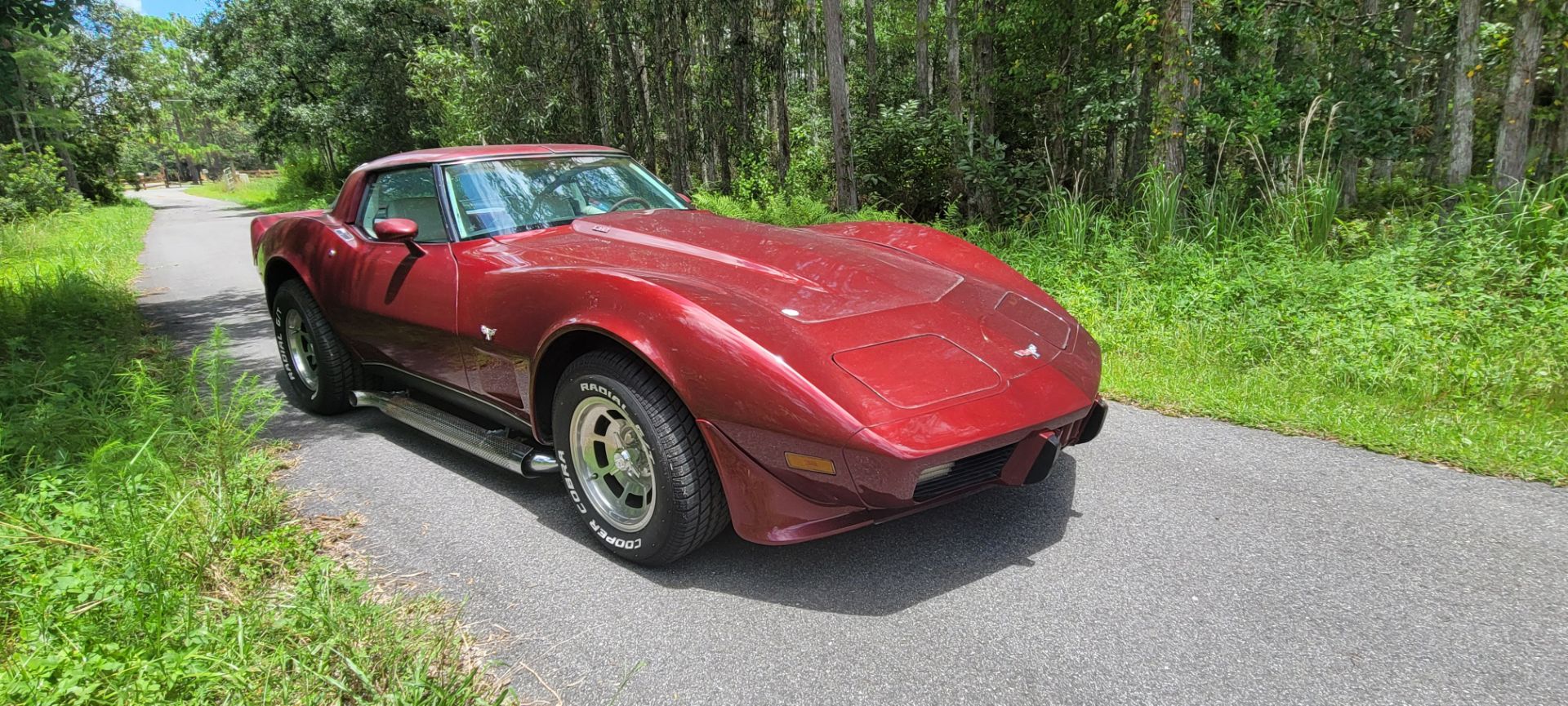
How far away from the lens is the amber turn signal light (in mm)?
2184

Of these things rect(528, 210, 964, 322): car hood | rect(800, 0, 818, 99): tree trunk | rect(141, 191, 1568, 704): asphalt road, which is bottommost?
rect(141, 191, 1568, 704): asphalt road

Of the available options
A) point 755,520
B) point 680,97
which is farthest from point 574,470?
point 680,97

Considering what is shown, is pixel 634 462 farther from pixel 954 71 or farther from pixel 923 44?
pixel 923 44

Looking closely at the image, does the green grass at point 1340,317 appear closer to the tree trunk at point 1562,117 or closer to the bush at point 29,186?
the tree trunk at point 1562,117

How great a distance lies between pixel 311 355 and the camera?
4543mm

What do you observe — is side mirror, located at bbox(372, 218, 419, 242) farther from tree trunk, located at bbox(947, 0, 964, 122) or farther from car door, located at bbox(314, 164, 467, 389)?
tree trunk, located at bbox(947, 0, 964, 122)

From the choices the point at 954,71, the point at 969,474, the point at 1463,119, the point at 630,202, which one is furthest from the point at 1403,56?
the point at 969,474

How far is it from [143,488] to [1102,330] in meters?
5.12

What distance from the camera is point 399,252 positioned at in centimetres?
363

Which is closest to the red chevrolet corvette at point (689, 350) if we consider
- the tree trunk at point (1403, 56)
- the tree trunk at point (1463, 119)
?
the tree trunk at point (1463, 119)

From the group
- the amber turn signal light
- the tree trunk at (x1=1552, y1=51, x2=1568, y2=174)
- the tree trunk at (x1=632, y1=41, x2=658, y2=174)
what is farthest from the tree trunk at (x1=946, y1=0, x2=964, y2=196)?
the amber turn signal light

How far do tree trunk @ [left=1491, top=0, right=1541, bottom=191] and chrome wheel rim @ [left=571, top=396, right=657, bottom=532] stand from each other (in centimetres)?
657

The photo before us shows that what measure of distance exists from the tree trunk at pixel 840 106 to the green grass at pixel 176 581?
7.21 m

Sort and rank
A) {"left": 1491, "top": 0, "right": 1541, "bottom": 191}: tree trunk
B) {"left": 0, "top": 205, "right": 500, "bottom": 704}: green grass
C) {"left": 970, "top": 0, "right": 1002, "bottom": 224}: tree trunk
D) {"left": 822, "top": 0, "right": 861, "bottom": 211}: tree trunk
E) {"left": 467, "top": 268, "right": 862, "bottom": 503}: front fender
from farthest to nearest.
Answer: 1. {"left": 970, "top": 0, "right": 1002, "bottom": 224}: tree trunk
2. {"left": 822, "top": 0, "right": 861, "bottom": 211}: tree trunk
3. {"left": 1491, "top": 0, "right": 1541, "bottom": 191}: tree trunk
4. {"left": 467, "top": 268, "right": 862, "bottom": 503}: front fender
5. {"left": 0, "top": 205, "right": 500, "bottom": 704}: green grass
